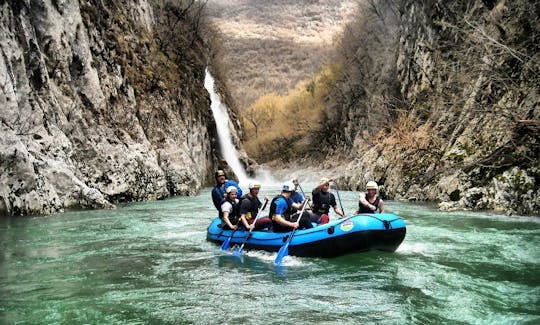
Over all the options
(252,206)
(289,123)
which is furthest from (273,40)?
(252,206)

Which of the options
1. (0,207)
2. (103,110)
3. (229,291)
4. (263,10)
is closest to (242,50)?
(263,10)

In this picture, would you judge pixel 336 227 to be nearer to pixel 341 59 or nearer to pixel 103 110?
pixel 103 110

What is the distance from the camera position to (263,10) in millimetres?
117812

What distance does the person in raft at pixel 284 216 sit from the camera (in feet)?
34.6

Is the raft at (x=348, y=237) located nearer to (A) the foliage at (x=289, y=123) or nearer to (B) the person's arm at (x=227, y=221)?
(B) the person's arm at (x=227, y=221)

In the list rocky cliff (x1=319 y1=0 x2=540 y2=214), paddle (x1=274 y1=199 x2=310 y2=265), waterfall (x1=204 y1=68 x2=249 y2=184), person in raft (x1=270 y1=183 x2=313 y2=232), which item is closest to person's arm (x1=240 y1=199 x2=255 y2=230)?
person in raft (x1=270 y1=183 x2=313 y2=232)

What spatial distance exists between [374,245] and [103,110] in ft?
53.3

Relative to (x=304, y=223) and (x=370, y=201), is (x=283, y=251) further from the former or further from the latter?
(x=370, y=201)

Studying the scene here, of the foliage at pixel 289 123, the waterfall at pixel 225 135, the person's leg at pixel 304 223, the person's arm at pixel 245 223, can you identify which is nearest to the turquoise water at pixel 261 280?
the person's arm at pixel 245 223

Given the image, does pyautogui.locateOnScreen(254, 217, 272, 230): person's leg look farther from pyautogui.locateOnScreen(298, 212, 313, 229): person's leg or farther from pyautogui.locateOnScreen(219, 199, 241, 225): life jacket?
pyautogui.locateOnScreen(298, 212, 313, 229): person's leg

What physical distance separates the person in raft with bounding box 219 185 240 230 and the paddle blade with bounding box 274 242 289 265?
6.20 feet

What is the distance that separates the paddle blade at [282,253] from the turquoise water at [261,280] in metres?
0.13

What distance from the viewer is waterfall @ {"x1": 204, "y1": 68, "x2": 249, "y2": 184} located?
43500 mm

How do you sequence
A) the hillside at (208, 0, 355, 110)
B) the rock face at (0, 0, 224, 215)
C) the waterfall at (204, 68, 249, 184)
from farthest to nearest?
the hillside at (208, 0, 355, 110)
the waterfall at (204, 68, 249, 184)
the rock face at (0, 0, 224, 215)
